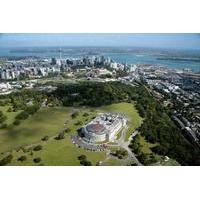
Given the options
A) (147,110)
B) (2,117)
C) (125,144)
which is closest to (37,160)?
(125,144)

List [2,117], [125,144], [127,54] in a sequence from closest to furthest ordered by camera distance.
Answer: [125,144], [2,117], [127,54]

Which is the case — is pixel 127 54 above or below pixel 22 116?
above

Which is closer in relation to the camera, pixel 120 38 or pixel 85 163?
pixel 85 163

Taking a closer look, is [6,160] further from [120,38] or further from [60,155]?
[120,38]

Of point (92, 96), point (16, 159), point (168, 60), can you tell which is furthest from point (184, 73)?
point (16, 159)

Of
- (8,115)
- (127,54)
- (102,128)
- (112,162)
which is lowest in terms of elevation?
(8,115)

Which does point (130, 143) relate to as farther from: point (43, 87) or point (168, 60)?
point (168, 60)

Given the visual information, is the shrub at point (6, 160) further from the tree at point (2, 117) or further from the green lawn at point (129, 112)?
the green lawn at point (129, 112)

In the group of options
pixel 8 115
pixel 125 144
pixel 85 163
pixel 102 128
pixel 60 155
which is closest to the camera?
pixel 85 163

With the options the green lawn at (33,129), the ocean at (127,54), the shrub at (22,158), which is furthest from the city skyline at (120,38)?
the shrub at (22,158)
